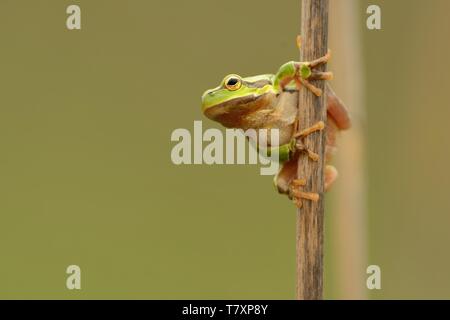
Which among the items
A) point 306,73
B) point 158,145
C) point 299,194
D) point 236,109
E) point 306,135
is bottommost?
point 299,194

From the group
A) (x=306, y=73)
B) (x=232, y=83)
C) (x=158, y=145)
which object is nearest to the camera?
(x=306, y=73)

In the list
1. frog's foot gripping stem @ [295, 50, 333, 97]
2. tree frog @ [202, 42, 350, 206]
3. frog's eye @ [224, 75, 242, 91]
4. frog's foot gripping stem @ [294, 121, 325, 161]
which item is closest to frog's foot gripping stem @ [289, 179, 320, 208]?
tree frog @ [202, 42, 350, 206]

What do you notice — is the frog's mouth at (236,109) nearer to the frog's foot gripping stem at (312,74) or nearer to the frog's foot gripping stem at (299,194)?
the frog's foot gripping stem at (312,74)

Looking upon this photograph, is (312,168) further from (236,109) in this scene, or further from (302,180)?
(236,109)

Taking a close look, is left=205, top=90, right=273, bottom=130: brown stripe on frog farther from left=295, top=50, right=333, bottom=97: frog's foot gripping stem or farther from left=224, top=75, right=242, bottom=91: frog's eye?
left=295, top=50, right=333, bottom=97: frog's foot gripping stem

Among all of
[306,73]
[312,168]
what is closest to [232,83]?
[306,73]

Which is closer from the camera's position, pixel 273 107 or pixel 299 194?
pixel 299 194

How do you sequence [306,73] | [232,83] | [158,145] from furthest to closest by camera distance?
[158,145]
[232,83]
[306,73]
